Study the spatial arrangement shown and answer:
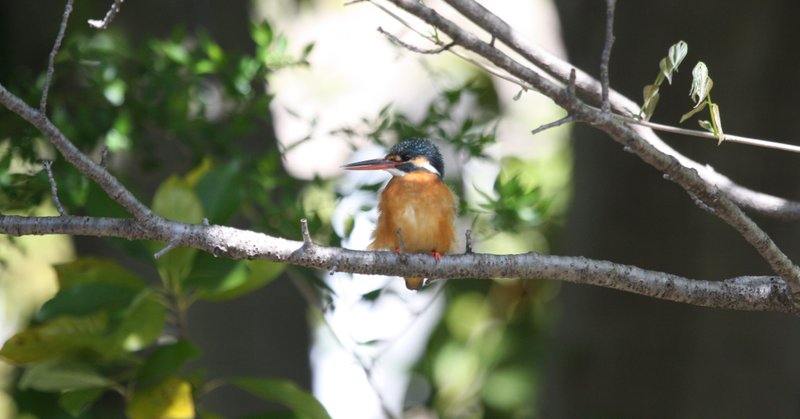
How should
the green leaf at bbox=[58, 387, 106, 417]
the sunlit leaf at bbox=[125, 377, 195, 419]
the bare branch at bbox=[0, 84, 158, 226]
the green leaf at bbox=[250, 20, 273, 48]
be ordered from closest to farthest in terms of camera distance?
the bare branch at bbox=[0, 84, 158, 226] < the sunlit leaf at bbox=[125, 377, 195, 419] < the green leaf at bbox=[58, 387, 106, 417] < the green leaf at bbox=[250, 20, 273, 48]

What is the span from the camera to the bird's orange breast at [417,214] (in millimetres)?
2904

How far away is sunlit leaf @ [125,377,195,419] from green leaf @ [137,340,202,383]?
38mm

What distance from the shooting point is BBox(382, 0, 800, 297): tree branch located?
1.66m

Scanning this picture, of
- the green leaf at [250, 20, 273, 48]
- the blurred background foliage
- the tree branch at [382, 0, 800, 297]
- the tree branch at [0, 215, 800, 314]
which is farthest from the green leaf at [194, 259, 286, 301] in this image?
the tree branch at [382, 0, 800, 297]

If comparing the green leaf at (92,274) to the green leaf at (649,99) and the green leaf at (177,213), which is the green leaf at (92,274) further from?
the green leaf at (649,99)

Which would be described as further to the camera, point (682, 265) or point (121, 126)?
point (682, 265)

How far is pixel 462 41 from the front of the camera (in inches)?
75.3

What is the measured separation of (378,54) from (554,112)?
1293 mm

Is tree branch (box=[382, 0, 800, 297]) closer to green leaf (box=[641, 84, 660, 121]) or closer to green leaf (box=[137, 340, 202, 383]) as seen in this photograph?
green leaf (box=[641, 84, 660, 121])

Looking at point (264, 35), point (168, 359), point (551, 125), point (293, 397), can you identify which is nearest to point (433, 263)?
point (551, 125)

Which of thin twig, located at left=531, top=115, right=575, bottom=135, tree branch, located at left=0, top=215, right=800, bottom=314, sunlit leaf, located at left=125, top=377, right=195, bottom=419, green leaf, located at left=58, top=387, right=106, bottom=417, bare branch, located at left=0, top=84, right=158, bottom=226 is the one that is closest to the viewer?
thin twig, located at left=531, top=115, right=575, bottom=135

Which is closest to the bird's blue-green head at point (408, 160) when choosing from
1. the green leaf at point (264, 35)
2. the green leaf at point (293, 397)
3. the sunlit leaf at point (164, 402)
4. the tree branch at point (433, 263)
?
the green leaf at point (264, 35)

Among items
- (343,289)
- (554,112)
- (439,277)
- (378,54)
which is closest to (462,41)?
(439,277)

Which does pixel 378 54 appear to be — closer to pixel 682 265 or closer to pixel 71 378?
pixel 682 265
